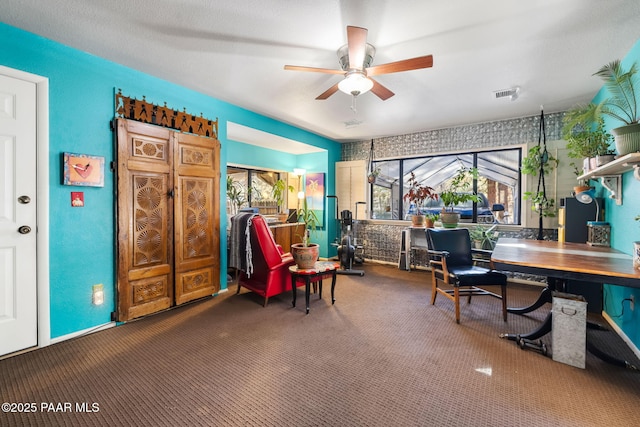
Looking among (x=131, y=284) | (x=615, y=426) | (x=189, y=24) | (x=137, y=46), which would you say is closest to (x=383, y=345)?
(x=615, y=426)

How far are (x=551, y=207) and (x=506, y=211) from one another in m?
0.72

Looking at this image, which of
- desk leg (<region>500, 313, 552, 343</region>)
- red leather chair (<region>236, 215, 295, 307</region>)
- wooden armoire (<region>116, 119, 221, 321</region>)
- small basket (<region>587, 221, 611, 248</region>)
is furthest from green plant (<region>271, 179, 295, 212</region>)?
small basket (<region>587, 221, 611, 248</region>)

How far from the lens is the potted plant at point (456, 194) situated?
4.72 metres

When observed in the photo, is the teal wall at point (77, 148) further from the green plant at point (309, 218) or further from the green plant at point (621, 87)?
the green plant at point (621, 87)

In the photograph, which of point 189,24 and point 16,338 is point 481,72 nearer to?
point 189,24

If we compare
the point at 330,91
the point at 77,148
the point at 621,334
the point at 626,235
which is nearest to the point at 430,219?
the point at 626,235

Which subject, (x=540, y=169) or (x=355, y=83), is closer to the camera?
(x=355, y=83)

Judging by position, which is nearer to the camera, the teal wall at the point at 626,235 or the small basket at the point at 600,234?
the teal wall at the point at 626,235

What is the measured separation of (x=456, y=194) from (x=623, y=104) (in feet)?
8.50

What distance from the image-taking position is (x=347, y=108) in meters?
4.06

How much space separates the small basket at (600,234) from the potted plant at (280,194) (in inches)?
182

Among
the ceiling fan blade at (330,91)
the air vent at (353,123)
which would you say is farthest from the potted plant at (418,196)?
the ceiling fan blade at (330,91)

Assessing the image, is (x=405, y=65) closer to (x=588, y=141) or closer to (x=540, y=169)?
(x=588, y=141)

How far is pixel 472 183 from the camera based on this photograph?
4.94 m
